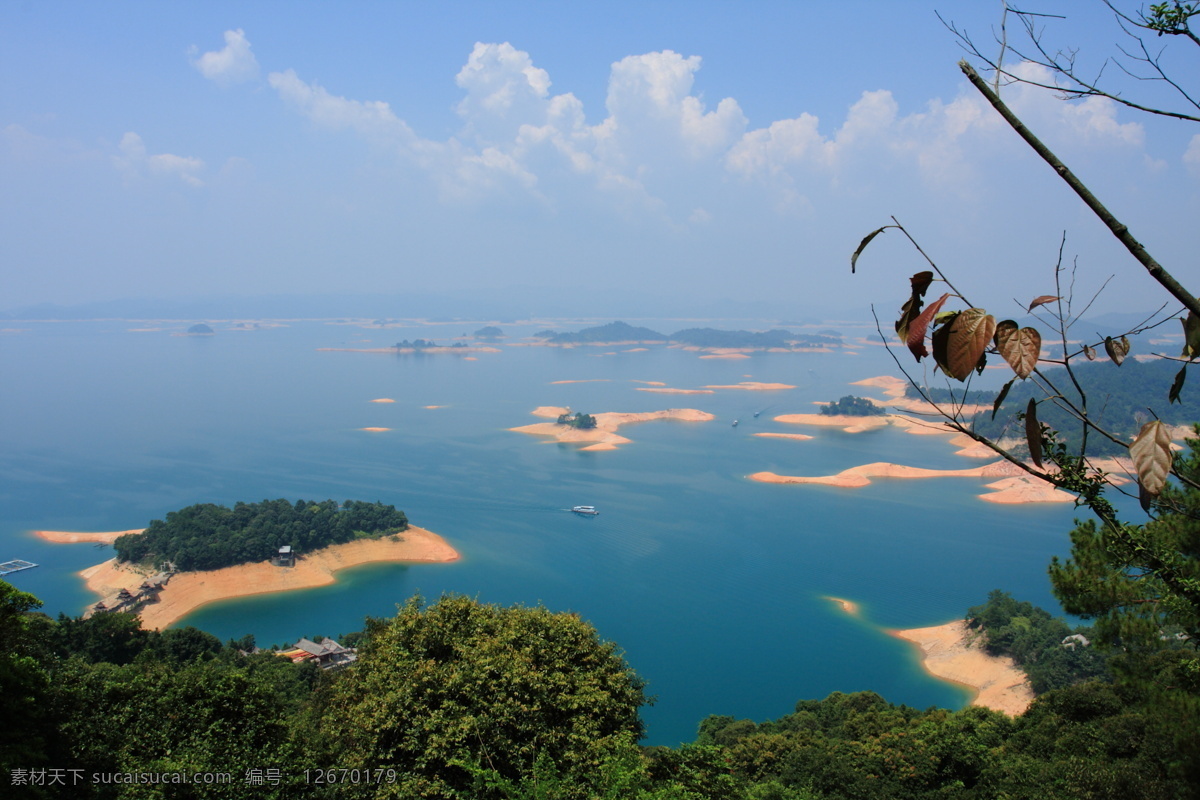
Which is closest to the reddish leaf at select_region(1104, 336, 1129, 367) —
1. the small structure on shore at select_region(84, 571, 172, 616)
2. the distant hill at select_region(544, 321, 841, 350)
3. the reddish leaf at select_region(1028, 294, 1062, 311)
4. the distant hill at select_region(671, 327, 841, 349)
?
the reddish leaf at select_region(1028, 294, 1062, 311)

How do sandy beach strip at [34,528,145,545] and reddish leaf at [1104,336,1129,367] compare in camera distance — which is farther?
sandy beach strip at [34,528,145,545]

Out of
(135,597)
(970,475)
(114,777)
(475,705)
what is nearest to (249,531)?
(135,597)

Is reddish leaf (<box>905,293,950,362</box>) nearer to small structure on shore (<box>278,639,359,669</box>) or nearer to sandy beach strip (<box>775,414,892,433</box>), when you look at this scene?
small structure on shore (<box>278,639,359,669</box>)

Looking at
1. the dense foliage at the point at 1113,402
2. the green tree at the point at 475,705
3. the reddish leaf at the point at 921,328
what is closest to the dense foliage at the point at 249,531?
the green tree at the point at 475,705

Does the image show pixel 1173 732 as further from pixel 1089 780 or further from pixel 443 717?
pixel 443 717

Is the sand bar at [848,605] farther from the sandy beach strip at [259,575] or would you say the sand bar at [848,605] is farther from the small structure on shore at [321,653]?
the small structure on shore at [321,653]

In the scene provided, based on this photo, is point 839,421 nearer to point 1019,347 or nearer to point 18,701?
point 18,701

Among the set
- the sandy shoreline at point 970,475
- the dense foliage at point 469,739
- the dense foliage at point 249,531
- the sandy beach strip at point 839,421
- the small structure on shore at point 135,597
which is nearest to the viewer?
the dense foliage at point 469,739

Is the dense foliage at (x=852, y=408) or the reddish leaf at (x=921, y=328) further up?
the reddish leaf at (x=921, y=328)
